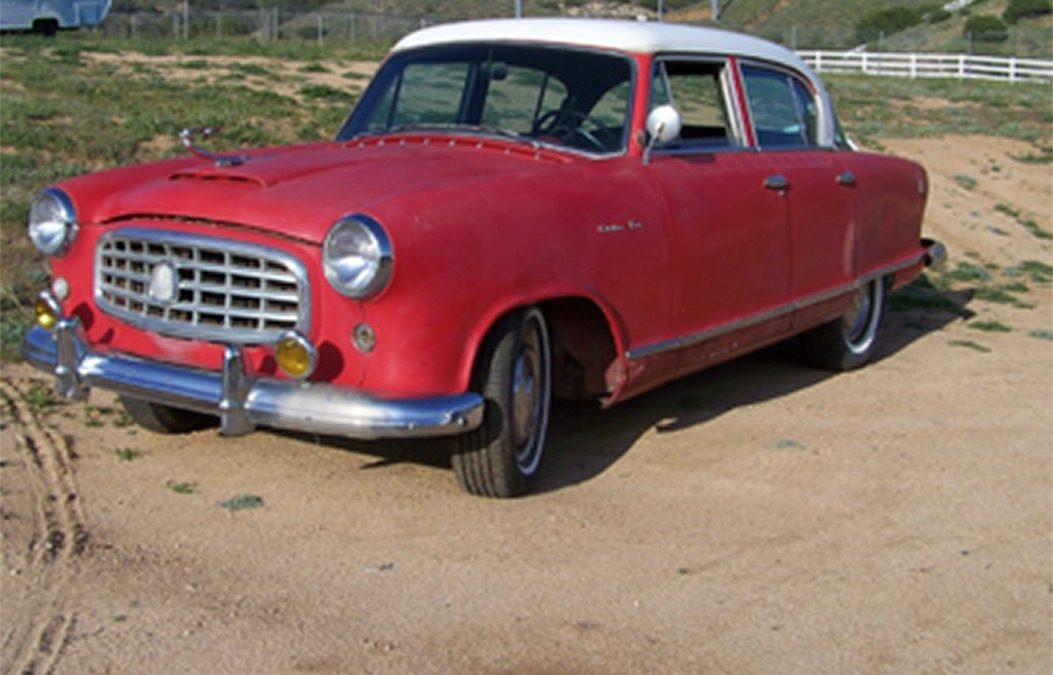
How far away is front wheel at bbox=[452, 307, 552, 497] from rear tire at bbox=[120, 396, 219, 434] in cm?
143

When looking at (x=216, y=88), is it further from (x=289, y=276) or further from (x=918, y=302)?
(x=289, y=276)

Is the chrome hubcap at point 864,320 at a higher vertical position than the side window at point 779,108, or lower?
lower

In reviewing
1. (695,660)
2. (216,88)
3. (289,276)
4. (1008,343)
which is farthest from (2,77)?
(695,660)

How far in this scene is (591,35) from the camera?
6.72m

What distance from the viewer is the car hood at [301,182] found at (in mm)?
5211

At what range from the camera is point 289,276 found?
513cm

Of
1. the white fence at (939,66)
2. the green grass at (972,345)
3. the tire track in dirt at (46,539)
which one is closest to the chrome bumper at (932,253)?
the green grass at (972,345)

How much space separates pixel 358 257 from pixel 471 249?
0.42 metres

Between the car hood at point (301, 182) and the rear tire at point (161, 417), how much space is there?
3.10 feet

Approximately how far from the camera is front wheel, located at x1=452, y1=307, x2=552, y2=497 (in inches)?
212

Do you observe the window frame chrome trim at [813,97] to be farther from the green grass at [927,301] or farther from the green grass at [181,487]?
the green grass at [181,487]

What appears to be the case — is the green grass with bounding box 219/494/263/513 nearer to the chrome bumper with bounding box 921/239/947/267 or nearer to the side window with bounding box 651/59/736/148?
the side window with bounding box 651/59/736/148

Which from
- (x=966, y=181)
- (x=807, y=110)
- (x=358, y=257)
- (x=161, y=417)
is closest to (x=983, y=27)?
(x=966, y=181)

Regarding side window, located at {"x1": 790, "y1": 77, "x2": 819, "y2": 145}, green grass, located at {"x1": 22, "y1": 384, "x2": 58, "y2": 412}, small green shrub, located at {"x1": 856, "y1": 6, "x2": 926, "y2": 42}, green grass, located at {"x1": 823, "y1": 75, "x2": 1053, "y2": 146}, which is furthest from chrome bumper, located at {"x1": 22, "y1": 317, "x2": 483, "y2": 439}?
small green shrub, located at {"x1": 856, "y1": 6, "x2": 926, "y2": 42}
